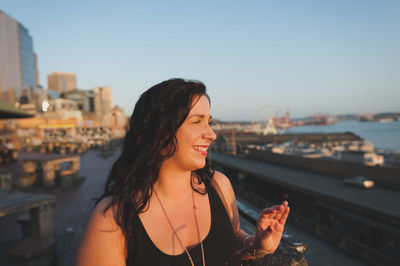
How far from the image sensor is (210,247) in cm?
157

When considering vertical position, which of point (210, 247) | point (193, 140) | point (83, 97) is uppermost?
point (83, 97)

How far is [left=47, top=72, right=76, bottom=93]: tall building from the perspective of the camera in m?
166

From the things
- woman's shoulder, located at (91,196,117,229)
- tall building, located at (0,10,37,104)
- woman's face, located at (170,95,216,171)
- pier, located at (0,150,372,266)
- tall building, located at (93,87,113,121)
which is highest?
tall building, located at (0,10,37,104)

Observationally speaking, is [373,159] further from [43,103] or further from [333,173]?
[43,103]

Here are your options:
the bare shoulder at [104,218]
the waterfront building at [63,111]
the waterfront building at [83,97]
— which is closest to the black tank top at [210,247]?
the bare shoulder at [104,218]

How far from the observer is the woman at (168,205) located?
1398 millimetres

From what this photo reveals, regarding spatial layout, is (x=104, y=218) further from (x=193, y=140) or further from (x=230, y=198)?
(x=230, y=198)

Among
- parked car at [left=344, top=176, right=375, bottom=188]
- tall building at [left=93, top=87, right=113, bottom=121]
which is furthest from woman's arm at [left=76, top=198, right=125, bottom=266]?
tall building at [left=93, top=87, right=113, bottom=121]

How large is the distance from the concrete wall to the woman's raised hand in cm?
1724

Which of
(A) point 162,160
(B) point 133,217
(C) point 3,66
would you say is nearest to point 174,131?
(A) point 162,160

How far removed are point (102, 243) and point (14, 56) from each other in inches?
4969

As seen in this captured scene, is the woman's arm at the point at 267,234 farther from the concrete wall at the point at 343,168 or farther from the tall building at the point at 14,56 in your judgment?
the tall building at the point at 14,56

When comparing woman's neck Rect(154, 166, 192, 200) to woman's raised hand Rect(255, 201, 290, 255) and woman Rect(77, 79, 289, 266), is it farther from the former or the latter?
woman's raised hand Rect(255, 201, 290, 255)

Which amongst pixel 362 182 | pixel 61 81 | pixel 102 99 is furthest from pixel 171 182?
pixel 61 81
